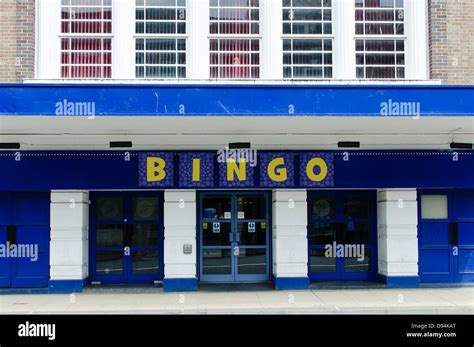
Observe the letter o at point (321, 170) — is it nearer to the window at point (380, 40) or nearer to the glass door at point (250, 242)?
the glass door at point (250, 242)

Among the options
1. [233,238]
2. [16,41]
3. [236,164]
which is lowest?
[233,238]

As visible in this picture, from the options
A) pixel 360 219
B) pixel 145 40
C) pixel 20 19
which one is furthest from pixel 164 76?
pixel 360 219

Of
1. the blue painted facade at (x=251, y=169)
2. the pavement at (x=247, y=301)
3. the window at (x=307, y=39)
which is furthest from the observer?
the window at (x=307, y=39)

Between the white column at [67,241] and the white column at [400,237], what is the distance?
700 cm

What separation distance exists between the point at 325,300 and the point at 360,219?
2892 mm

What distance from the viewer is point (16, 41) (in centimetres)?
1269

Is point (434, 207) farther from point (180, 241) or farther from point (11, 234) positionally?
point (11, 234)

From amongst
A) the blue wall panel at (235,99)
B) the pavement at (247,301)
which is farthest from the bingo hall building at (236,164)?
the blue wall panel at (235,99)

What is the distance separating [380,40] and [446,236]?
498cm

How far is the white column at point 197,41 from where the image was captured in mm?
13016

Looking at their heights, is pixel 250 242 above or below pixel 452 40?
below

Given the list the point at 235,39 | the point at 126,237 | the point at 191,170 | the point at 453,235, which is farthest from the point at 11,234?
the point at 453,235

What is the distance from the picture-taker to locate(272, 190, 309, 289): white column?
12727mm

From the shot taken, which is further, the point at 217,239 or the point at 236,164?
the point at 217,239
